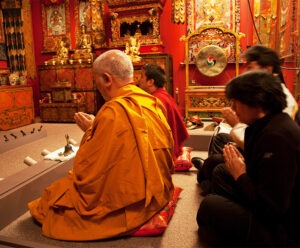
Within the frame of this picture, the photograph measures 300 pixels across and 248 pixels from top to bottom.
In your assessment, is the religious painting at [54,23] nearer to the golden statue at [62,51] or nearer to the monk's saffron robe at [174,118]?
the golden statue at [62,51]

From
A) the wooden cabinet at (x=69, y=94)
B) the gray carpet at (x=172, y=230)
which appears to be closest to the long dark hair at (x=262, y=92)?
the gray carpet at (x=172, y=230)

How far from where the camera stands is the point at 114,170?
5.97 feet

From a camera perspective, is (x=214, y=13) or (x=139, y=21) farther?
(x=139, y=21)

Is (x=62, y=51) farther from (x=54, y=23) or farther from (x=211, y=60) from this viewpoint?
(x=211, y=60)

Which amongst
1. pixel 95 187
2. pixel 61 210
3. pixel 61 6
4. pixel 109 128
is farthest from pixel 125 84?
pixel 61 6

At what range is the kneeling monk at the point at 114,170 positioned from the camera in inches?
71.6

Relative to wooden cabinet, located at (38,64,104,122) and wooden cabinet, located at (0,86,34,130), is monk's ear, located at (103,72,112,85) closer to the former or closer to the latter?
wooden cabinet, located at (0,86,34,130)

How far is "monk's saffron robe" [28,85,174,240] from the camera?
1817mm

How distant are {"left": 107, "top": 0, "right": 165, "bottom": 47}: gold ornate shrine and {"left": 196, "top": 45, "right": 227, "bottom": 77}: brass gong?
3.17 ft

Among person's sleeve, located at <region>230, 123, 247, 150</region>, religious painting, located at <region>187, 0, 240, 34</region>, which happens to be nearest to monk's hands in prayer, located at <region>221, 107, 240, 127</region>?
person's sleeve, located at <region>230, 123, 247, 150</region>

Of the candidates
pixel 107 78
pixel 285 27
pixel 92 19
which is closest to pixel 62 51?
pixel 92 19

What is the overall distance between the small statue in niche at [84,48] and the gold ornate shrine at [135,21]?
19.3 inches

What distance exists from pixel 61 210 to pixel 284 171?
1.33 metres

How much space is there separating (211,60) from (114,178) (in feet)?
17.1
